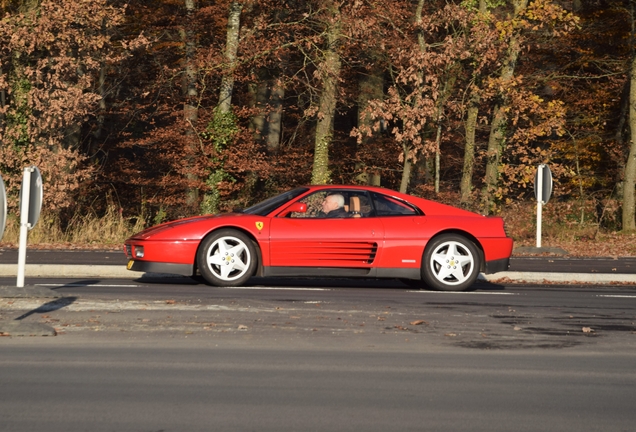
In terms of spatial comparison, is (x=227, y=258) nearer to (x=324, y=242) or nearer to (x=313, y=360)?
(x=324, y=242)

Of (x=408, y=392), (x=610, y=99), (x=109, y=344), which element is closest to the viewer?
(x=408, y=392)

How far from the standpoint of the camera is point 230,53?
3059 cm

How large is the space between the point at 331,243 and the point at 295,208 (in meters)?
0.64

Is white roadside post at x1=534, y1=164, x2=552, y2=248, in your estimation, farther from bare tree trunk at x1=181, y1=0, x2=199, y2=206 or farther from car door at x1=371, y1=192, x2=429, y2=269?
car door at x1=371, y1=192, x2=429, y2=269

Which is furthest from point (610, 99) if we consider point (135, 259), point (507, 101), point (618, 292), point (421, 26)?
point (135, 259)

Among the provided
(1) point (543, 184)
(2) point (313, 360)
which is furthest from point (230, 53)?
(2) point (313, 360)

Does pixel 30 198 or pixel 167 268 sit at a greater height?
pixel 30 198

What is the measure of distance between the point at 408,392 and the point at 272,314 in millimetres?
3824

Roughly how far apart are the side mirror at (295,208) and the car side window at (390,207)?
99 centimetres

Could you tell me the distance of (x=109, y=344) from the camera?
347 inches

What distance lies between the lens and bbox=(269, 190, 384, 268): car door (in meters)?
13.6

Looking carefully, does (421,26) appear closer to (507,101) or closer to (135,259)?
(507,101)

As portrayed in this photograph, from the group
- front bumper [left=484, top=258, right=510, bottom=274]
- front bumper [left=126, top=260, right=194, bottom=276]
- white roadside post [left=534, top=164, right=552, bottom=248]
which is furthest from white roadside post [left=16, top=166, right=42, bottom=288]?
white roadside post [left=534, top=164, right=552, bottom=248]

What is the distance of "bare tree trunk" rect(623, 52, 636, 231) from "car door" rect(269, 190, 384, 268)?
70.8 ft
